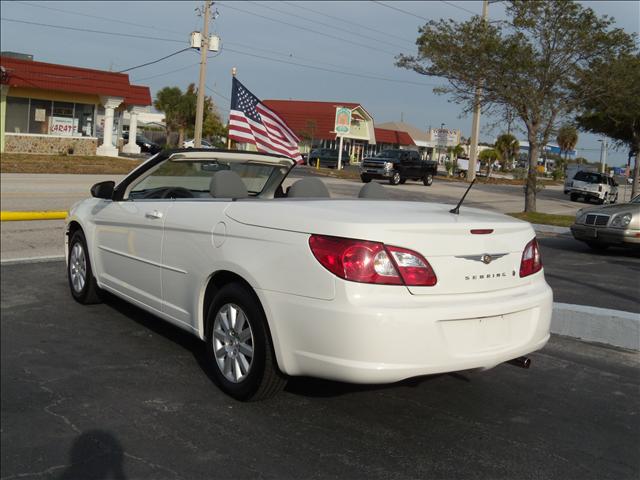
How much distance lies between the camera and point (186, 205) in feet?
16.1

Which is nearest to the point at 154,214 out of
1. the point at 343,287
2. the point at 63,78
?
the point at 343,287

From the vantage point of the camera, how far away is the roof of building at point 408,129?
280ft

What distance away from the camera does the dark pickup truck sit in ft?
112

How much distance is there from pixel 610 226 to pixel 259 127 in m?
6.50

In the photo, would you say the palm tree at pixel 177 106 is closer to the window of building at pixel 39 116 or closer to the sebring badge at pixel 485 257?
the window of building at pixel 39 116

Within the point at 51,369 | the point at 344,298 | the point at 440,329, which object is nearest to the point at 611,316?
the point at 440,329

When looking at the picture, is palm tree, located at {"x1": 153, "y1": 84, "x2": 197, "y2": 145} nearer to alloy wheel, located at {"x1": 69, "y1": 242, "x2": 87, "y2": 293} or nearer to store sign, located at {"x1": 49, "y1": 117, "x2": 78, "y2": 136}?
store sign, located at {"x1": 49, "y1": 117, "x2": 78, "y2": 136}

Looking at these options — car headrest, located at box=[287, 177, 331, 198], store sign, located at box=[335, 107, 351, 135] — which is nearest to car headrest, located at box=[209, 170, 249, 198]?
car headrest, located at box=[287, 177, 331, 198]

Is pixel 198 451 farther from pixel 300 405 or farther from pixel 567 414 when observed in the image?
pixel 567 414

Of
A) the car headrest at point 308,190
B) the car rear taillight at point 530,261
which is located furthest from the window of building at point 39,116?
the car rear taillight at point 530,261

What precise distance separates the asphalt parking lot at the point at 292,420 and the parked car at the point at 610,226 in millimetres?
6915

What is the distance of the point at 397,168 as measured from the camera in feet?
114

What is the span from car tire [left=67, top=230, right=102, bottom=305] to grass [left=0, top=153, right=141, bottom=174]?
1994 cm

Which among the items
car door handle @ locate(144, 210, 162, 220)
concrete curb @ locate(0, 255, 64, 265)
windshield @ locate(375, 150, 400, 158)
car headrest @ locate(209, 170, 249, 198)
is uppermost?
windshield @ locate(375, 150, 400, 158)
